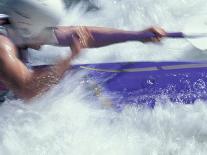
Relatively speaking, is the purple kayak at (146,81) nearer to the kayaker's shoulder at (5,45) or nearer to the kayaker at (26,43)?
the kayaker at (26,43)

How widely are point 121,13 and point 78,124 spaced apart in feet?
7.34

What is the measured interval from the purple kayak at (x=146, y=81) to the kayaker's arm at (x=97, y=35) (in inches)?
6.4

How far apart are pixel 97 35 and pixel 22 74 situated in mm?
725

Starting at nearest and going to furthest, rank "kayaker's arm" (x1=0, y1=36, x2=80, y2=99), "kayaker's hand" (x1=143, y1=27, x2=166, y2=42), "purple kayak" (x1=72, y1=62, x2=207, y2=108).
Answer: "kayaker's arm" (x1=0, y1=36, x2=80, y2=99), "purple kayak" (x1=72, y1=62, x2=207, y2=108), "kayaker's hand" (x1=143, y1=27, x2=166, y2=42)

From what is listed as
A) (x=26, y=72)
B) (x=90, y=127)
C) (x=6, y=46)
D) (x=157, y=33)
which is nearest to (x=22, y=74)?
(x=26, y=72)

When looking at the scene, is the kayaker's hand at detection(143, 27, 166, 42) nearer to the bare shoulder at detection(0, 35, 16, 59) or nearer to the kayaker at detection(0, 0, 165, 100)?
the kayaker at detection(0, 0, 165, 100)

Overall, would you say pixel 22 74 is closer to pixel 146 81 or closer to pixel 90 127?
pixel 90 127

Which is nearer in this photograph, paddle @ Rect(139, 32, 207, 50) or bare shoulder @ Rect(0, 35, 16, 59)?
bare shoulder @ Rect(0, 35, 16, 59)

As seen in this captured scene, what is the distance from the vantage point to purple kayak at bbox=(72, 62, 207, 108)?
2885 millimetres

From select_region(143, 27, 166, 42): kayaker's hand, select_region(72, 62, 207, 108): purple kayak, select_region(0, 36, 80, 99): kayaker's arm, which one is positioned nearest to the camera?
select_region(0, 36, 80, 99): kayaker's arm

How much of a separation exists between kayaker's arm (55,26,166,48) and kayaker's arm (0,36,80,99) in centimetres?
43

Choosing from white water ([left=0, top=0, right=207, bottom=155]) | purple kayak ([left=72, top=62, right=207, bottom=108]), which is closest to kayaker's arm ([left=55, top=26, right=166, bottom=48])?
purple kayak ([left=72, top=62, right=207, bottom=108])

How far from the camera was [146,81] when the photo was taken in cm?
296

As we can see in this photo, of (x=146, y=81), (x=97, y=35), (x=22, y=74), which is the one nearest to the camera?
(x=22, y=74)
